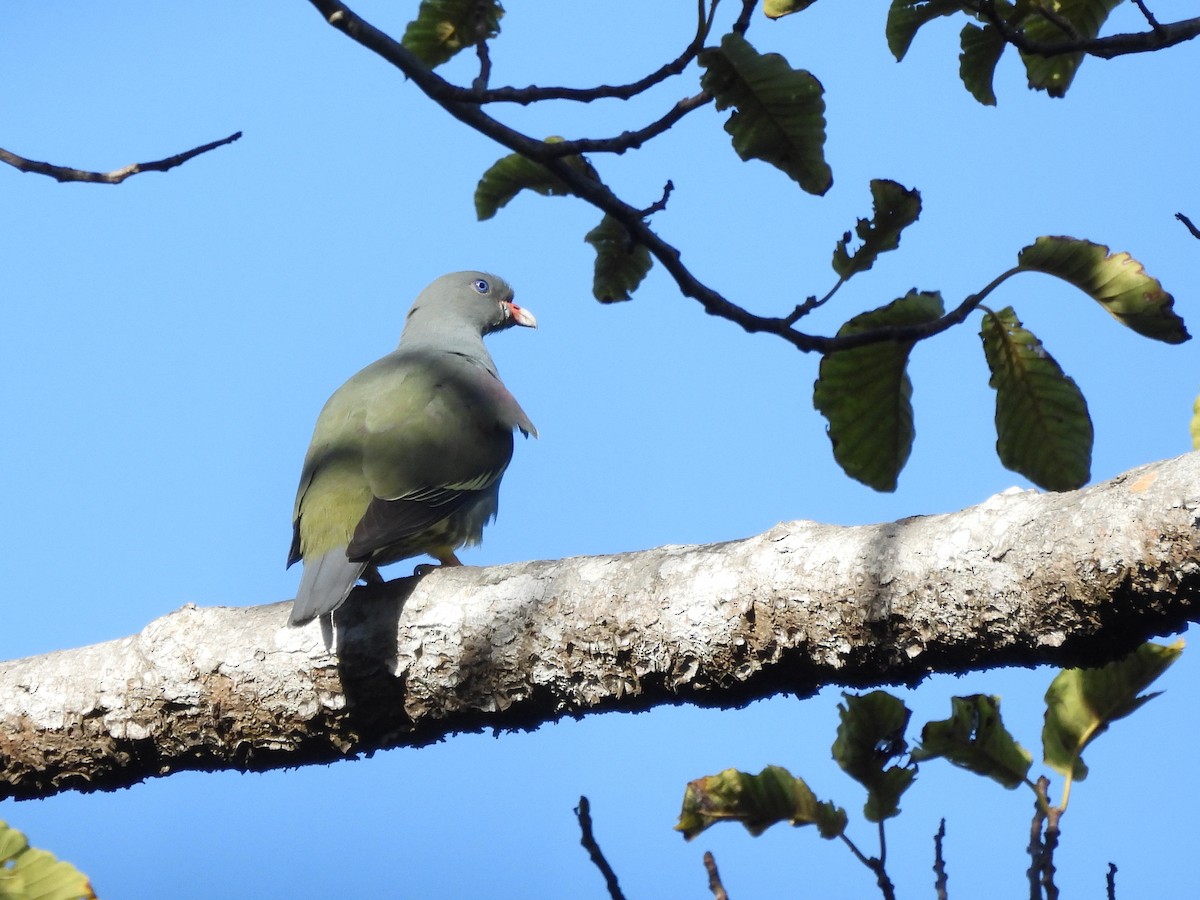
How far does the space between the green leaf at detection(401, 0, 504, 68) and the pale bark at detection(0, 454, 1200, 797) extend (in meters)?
0.99

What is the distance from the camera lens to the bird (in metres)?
3.10

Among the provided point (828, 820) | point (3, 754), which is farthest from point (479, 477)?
point (828, 820)

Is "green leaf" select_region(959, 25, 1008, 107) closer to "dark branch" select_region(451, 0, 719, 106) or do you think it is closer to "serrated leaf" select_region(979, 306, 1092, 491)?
"serrated leaf" select_region(979, 306, 1092, 491)

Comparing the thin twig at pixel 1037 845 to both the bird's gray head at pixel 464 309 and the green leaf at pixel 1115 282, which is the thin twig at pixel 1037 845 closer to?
the green leaf at pixel 1115 282

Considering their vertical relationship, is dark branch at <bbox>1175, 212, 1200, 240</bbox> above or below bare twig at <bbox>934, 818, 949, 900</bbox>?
above

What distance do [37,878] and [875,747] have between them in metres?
→ 1.29

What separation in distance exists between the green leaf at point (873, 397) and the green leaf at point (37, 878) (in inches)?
55.8

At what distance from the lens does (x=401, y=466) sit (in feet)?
11.2

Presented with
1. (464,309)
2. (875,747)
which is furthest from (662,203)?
(464,309)

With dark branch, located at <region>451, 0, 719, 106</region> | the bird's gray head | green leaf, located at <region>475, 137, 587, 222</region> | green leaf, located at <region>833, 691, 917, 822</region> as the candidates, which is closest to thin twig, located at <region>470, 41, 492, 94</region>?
dark branch, located at <region>451, 0, 719, 106</region>

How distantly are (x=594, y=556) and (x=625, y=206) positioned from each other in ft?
2.97

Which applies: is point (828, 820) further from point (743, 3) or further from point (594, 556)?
point (743, 3)

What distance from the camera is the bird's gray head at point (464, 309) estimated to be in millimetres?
4980

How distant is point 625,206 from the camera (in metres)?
1.69
